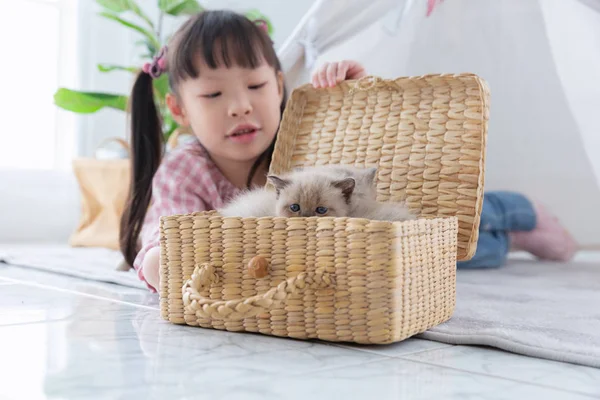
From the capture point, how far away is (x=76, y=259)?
2250 millimetres

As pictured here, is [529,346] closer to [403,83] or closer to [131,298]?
[403,83]

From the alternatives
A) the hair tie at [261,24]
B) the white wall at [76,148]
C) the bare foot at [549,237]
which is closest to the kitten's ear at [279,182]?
the hair tie at [261,24]

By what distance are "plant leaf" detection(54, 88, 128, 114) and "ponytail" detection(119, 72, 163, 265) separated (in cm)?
100

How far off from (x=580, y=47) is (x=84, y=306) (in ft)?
5.27

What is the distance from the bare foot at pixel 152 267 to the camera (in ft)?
4.48

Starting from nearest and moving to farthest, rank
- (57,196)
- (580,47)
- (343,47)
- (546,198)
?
(580,47) → (343,47) → (546,198) → (57,196)

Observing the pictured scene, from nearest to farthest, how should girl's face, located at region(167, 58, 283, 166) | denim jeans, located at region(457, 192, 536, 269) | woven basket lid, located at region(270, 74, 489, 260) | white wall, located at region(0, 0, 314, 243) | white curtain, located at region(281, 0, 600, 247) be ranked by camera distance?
woven basket lid, located at region(270, 74, 489, 260)
girl's face, located at region(167, 58, 283, 166)
white curtain, located at region(281, 0, 600, 247)
denim jeans, located at region(457, 192, 536, 269)
white wall, located at region(0, 0, 314, 243)

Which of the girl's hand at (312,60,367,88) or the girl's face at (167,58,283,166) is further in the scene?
the girl's face at (167,58,283,166)

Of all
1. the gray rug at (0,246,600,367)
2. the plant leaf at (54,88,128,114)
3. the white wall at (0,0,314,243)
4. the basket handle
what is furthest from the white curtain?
the white wall at (0,0,314,243)

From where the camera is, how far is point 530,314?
4.09 feet

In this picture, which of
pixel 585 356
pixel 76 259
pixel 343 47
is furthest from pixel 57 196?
pixel 585 356

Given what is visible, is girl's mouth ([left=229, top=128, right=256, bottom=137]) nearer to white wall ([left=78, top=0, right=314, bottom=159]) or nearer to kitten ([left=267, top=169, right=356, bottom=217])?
kitten ([left=267, top=169, right=356, bottom=217])

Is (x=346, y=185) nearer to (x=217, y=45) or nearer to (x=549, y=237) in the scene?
(x=217, y=45)

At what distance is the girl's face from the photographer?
1.68 meters
